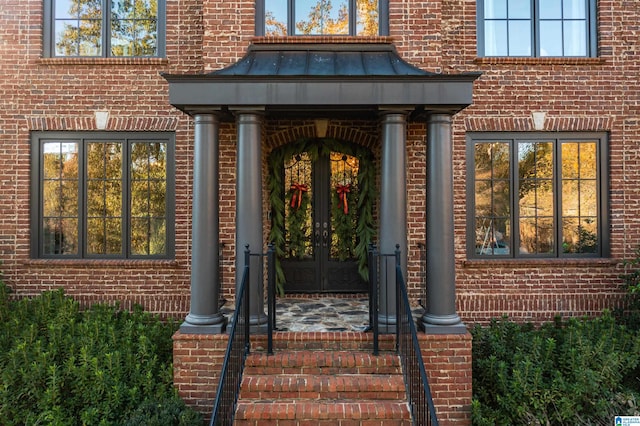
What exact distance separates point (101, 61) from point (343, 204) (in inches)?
181

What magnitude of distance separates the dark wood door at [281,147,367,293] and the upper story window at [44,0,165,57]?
3.17 meters

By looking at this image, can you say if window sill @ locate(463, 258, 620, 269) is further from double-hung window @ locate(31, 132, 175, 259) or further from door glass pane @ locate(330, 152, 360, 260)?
double-hung window @ locate(31, 132, 175, 259)

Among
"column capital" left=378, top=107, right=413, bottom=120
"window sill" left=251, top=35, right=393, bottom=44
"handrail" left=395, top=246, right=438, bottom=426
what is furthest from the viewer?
"window sill" left=251, top=35, right=393, bottom=44

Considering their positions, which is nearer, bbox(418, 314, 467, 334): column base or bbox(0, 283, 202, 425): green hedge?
bbox(0, 283, 202, 425): green hedge

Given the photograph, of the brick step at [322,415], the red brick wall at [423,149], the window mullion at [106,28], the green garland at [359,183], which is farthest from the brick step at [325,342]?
the window mullion at [106,28]

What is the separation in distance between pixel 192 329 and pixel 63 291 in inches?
122

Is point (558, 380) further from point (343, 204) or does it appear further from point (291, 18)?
point (291, 18)

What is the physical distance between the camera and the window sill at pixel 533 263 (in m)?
6.52

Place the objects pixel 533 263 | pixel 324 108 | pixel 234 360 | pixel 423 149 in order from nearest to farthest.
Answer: pixel 234 360 → pixel 324 108 → pixel 423 149 → pixel 533 263

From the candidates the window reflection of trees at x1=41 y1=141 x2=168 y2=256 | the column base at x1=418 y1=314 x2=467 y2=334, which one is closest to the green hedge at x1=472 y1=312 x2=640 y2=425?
the column base at x1=418 y1=314 x2=467 y2=334

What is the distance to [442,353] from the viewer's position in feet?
15.4

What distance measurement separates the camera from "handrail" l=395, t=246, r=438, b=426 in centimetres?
404

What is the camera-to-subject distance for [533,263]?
6520mm

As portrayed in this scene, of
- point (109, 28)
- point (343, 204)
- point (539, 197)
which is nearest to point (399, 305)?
point (343, 204)
